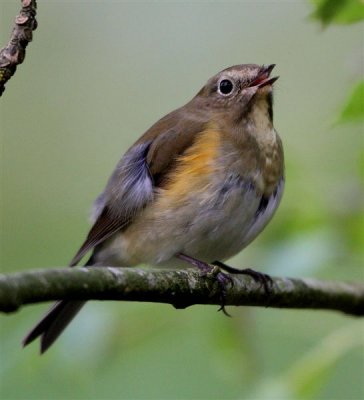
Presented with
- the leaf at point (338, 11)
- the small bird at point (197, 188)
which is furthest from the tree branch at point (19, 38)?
the small bird at point (197, 188)

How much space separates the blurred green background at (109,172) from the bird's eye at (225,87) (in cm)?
30

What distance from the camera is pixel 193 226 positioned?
4.80 metres

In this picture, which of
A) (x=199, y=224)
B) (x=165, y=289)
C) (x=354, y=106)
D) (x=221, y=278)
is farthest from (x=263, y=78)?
(x=165, y=289)

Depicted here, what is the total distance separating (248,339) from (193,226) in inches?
31.3

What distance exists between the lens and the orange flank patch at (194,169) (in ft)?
15.8

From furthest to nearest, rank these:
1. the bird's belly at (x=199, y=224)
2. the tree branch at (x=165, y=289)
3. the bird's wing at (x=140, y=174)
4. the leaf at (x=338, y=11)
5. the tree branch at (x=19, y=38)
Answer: the bird's wing at (x=140, y=174), the bird's belly at (x=199, y=224), the leaf at (x=338, y=11), the tree branch at (x=19, y=38), the tree branch at (x=165, y=289)

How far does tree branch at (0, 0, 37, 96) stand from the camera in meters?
2.72

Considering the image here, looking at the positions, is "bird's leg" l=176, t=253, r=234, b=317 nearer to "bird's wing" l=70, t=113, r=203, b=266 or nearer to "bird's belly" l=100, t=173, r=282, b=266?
"bird's belly" l=100, t=173, r=282, b=266

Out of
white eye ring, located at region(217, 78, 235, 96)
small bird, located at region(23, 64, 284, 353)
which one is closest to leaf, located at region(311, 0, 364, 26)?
small bird, located at region(23, 64, 284, 353)

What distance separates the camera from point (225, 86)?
17.7 ft

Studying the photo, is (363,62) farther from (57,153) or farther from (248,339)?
(57,153)

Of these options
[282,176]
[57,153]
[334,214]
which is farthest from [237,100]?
[57,153]

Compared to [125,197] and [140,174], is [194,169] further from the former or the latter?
[125,197]

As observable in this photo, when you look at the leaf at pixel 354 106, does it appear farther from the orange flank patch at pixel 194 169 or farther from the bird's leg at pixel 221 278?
the orange flank patch at pixel 194 169
